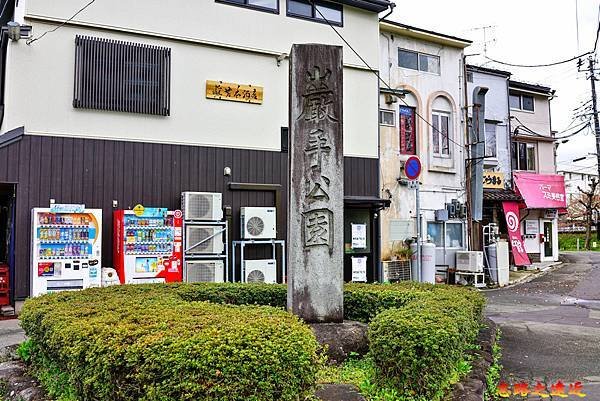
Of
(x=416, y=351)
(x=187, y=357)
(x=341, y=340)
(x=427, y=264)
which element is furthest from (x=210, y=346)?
(x=427, y=264)

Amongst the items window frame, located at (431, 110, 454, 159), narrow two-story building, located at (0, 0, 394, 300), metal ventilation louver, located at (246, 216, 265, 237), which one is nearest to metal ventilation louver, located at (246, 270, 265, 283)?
metal ventilation louver, located at (246, 216, 265, 237)

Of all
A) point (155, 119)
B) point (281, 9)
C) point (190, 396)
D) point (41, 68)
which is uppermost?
point (281, 9)

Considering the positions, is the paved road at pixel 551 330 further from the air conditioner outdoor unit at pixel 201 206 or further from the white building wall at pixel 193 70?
the air conditioner outdoor unit at pixel 201 206

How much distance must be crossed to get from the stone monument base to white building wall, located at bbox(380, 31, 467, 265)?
1054 cm

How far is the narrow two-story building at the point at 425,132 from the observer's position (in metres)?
17.3

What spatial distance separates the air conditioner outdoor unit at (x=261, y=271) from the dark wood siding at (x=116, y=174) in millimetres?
832

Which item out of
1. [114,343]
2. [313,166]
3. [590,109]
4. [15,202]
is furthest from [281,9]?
[590,109]

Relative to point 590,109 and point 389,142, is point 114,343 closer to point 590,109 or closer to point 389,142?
point 389,142

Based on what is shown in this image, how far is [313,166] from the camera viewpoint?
6734mm

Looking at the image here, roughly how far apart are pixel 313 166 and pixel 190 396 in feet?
12.6

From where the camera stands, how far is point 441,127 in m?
19.0

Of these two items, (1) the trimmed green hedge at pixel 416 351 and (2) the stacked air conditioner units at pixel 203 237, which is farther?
(2) the stacked air conditioner units at pixel 203 237

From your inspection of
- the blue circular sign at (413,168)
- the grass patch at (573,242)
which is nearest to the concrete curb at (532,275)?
the blue circular sign at (413,168)

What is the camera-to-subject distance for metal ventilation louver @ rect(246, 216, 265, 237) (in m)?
13.4
